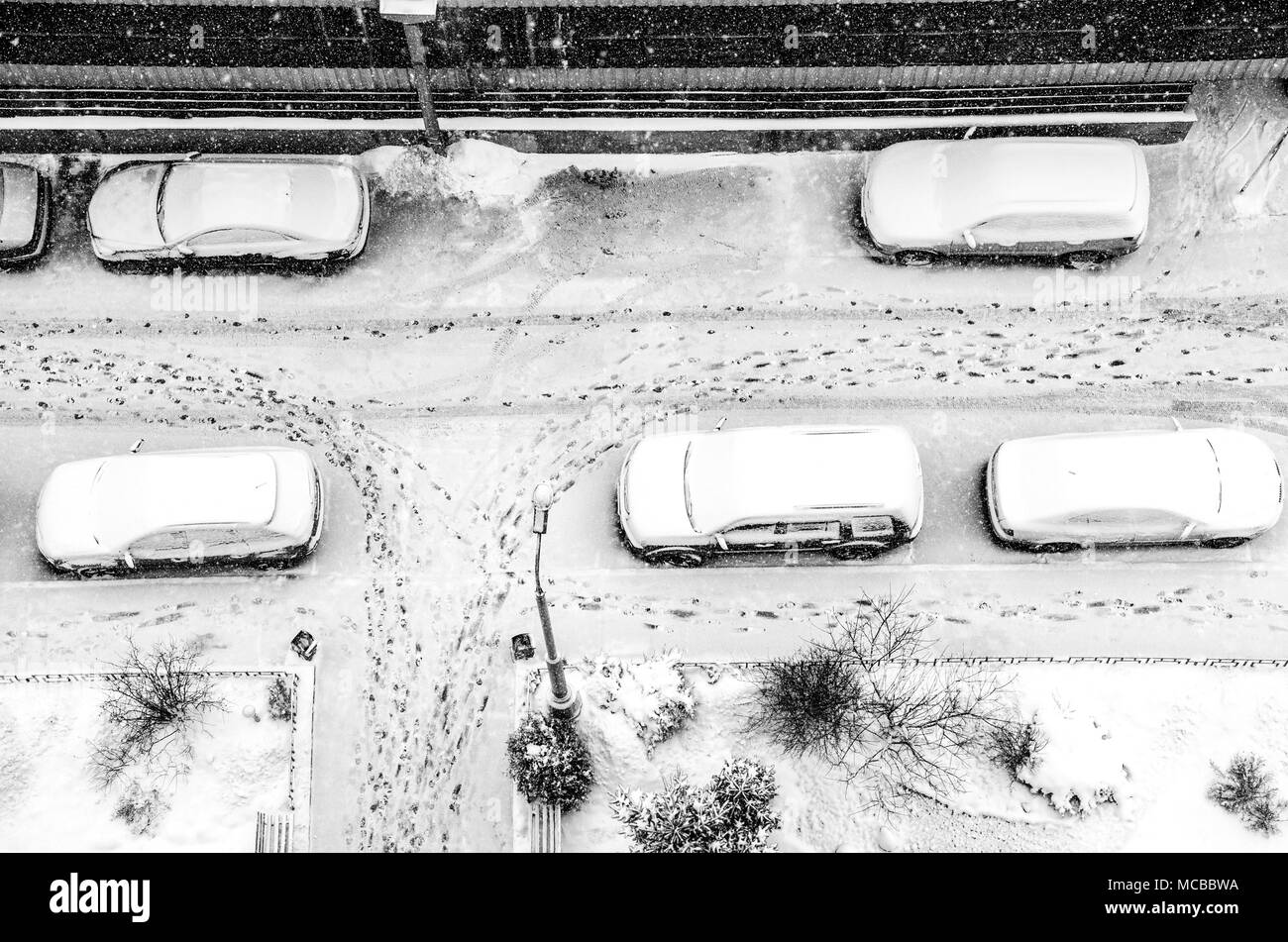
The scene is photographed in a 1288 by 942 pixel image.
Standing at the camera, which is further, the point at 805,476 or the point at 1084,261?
the point at 1084,261

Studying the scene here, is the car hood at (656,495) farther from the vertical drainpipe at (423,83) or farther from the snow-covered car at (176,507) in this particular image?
the vertical drainpipe at (423,83)

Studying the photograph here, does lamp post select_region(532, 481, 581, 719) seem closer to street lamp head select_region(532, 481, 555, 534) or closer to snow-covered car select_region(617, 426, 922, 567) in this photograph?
street lamp head select_region(532, 481, 555, 534)

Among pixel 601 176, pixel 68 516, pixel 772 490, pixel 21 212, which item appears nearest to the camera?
pixel 772 490

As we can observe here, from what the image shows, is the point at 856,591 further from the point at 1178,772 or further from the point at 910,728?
the point at 1178,772

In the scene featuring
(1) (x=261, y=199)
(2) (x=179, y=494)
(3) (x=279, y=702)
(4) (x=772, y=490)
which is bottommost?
(3) (x=279, y=702)

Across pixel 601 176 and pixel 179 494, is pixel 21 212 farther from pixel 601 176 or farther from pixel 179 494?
pixel 601 176

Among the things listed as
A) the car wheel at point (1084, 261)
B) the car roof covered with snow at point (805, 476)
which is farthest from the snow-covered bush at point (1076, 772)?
the car wheel at point (1084, 261)

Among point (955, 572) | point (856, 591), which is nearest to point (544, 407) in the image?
point (856, 591)

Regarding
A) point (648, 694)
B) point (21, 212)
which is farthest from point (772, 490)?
point (21, 212)
